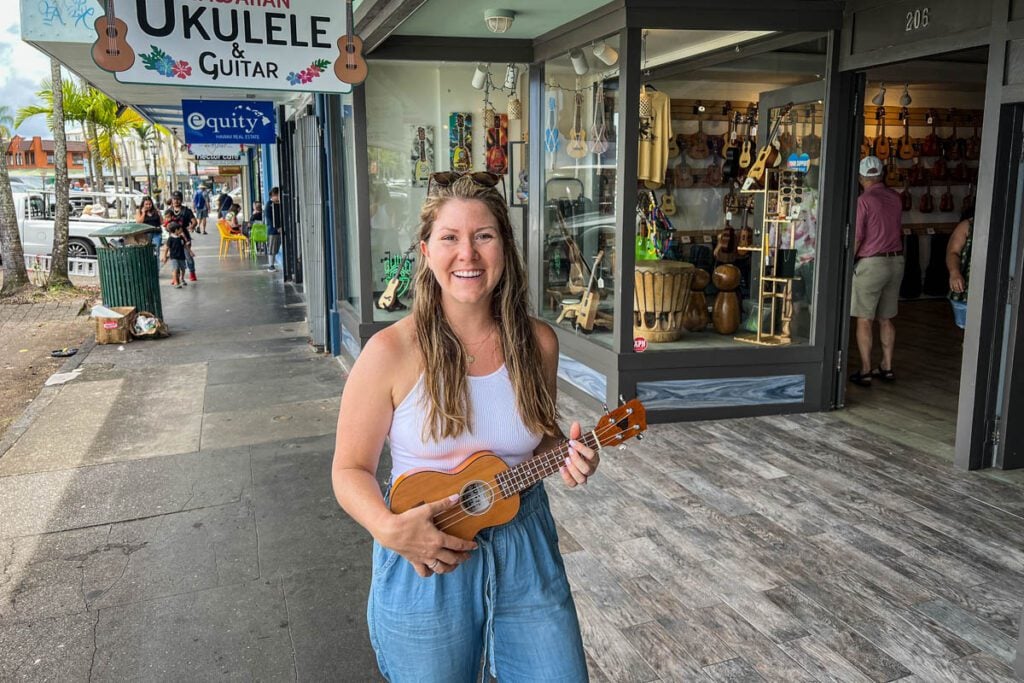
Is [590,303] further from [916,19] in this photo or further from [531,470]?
[531,470]

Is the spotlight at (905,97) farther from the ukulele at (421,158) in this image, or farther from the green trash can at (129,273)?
the green trash can at (129,273)

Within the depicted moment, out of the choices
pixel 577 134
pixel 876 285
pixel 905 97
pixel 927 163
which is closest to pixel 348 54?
pixel 577 134

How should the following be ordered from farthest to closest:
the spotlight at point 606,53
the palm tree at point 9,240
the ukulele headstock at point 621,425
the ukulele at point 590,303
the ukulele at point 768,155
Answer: the palm tree at point 9,240 → the ukulele at point 590,303 → the ukulele at point 768,155 → the spotlight at point 606,53 → the ukulele headstock at point 621,425

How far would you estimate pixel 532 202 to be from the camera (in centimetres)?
765

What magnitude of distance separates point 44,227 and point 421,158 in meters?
13.3

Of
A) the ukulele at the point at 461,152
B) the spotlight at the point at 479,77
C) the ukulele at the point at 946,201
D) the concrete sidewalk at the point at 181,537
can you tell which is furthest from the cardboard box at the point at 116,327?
the ukulele at the point at 946,201

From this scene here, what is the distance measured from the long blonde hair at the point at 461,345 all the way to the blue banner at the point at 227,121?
10455mm

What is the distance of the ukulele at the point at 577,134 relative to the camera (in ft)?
22.4

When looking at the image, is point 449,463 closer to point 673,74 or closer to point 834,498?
point 834,498

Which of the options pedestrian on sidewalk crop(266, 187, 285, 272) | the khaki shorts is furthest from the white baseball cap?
pedestrian on sidewalk crop(266, 187, 285, 272)

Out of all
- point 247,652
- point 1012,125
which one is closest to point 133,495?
point 247,652

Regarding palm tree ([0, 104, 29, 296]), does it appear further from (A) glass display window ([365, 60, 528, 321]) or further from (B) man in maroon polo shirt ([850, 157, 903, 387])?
(B) man in maroon polo shirt ([850, 157, 903, 387])

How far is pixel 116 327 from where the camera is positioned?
9492 millimetres

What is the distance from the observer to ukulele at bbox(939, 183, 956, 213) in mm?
11789
